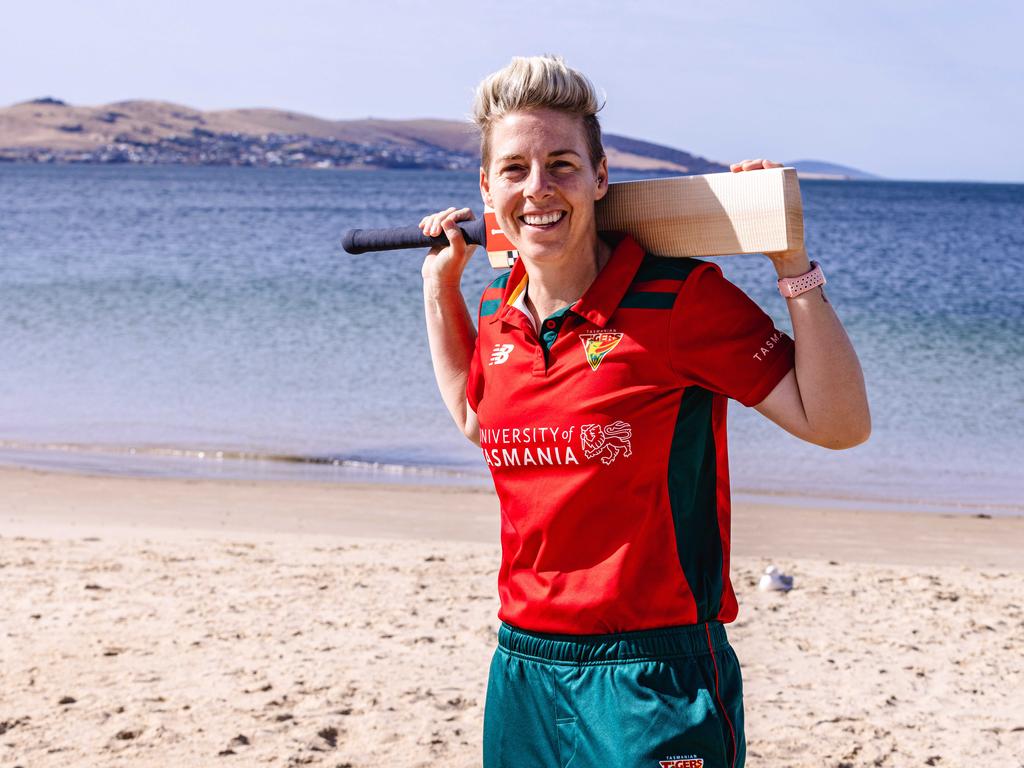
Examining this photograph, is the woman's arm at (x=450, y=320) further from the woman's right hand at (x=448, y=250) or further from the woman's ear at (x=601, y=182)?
the woman's ear at (x=601, y=182)

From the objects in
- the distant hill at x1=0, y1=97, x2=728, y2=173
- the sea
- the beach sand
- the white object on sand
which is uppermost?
the distant hill at x1=0, y1=97, x2=728, y2=173

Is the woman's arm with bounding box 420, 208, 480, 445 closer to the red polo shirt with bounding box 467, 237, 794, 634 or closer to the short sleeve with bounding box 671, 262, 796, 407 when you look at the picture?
the red polo shirt with bounding box 467, 237, 794, 634

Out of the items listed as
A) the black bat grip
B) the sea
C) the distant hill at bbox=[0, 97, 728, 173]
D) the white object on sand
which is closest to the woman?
the black bat grip

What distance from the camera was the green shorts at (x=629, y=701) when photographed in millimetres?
2303

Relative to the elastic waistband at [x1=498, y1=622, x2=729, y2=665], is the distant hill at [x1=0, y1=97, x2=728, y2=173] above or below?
above

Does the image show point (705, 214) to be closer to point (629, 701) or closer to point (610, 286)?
point (610, 286)

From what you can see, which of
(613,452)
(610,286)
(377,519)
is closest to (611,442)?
(613,452)

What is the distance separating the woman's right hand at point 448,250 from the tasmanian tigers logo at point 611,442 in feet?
2.14

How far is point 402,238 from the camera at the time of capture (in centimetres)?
295

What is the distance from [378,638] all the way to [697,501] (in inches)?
157

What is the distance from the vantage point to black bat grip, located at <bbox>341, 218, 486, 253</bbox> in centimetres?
282

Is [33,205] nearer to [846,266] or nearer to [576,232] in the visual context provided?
[846,266]

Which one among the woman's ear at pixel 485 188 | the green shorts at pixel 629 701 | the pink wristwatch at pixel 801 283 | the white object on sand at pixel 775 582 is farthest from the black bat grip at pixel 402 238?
the white object on sand at pixel 775 582

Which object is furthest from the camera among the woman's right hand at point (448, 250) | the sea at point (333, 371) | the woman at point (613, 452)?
the sea at point (333, 371)
